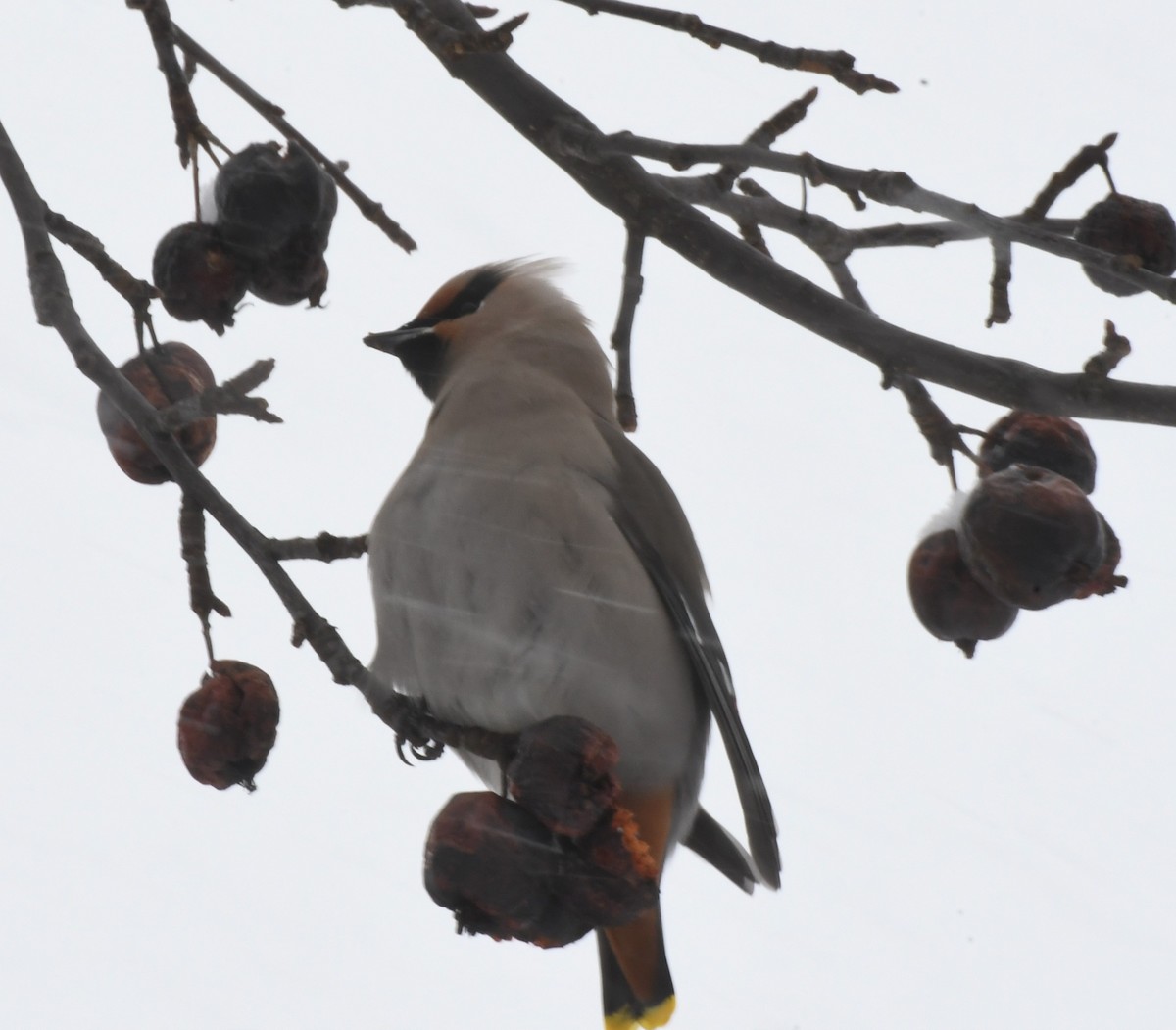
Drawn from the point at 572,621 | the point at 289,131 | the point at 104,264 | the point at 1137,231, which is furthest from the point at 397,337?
the point at 1137,231

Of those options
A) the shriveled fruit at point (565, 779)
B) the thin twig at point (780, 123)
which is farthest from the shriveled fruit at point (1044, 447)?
the shriveled fruit at point (565, 779)

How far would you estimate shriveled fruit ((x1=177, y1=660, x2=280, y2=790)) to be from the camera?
1.56 m

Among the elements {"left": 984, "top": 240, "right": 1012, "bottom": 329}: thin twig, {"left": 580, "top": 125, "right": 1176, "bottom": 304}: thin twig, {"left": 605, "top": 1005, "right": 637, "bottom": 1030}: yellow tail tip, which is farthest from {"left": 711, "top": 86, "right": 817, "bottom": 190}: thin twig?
{"left": 605, "top": 1005, "right": 637, "bottom": 1030}: yellow tail tip

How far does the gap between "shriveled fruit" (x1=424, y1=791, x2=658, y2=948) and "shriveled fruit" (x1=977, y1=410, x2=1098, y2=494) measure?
75 centimetres

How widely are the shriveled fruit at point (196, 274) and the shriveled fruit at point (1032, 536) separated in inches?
36.1

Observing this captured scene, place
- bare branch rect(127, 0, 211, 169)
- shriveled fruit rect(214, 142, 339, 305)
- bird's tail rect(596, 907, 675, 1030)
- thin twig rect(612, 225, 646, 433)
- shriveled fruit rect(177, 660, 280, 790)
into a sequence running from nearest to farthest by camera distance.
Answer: shriveled fruit rect(177, 660, 280, 790) → bare branch rect(127, 0, 211, 169) → shriveled fruit rect(214, 142, 339, 305) → bird's tail rect(596, 907, 675, 1030) → thin twig rect(612, 225, 646, 433)

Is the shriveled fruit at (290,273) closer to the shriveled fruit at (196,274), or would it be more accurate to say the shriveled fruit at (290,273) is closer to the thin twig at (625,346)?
the shriveled fruit at (196,274)

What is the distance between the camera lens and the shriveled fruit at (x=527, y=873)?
4.24 feet

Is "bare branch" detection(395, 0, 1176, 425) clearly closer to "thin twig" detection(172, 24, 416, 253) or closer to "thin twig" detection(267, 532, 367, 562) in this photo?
"thin twig" detection(172, 24, 416, 253)

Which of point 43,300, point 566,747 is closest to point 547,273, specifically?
point 43,300

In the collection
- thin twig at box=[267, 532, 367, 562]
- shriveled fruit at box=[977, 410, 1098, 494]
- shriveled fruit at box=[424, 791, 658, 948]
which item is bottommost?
shriveled fruit at box=[424, 791, 658, 948]

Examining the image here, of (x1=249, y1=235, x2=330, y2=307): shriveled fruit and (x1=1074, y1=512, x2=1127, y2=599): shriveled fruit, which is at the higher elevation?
(x1=249, y1=235, x2=330, y2=307): shriveled fruit

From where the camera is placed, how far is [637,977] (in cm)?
193

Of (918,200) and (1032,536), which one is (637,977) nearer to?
(1032,536)
